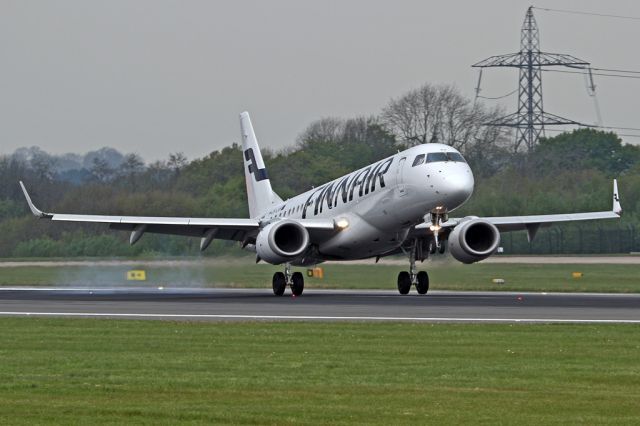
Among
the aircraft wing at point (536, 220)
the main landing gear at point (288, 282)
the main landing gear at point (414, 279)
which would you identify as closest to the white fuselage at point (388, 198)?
the main landing gear at point (414, 279)

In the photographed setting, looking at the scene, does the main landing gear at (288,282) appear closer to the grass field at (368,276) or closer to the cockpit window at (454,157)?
the grass field at (368,276)

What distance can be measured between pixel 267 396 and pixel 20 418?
3030mm

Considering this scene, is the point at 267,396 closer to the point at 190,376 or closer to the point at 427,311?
the point at 190,376

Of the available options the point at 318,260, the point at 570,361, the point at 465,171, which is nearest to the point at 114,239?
the point at 318,260

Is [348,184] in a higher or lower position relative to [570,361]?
higher

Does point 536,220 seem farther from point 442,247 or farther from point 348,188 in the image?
point 348,188

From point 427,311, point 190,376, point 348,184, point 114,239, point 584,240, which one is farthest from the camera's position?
point 584,240

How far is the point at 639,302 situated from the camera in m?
36.8

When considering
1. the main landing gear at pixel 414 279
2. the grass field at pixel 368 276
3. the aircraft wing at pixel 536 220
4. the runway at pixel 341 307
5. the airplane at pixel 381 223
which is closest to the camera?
the runway at pixel 341 307

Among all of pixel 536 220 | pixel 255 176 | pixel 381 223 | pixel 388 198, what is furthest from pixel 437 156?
pixel 255 176

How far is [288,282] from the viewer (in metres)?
44.1

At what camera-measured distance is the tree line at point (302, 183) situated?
216ft

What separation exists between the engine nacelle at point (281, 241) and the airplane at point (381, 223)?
3 centimetres

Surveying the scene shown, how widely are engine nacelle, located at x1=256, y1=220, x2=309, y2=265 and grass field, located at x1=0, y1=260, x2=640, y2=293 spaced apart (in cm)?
639
